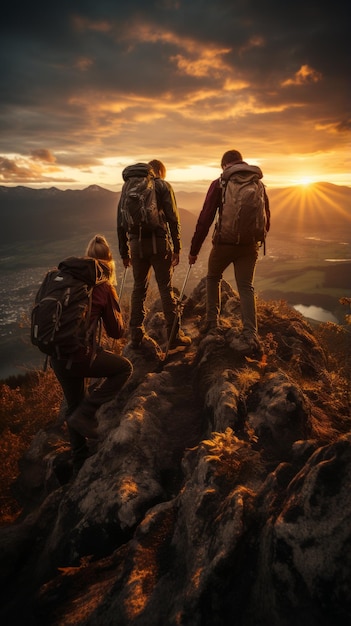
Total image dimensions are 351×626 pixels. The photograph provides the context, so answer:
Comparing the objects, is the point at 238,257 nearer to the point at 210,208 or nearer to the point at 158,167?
the point at 210,208

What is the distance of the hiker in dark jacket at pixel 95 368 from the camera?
532cm

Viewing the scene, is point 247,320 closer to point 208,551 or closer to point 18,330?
point 208,551

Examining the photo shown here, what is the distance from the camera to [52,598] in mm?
3980

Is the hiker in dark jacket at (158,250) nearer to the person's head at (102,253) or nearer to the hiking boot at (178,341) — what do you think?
the hiking boot at (178,341)

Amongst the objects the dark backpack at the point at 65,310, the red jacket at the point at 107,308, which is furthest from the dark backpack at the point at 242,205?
the dark backpack at the point at 65,310

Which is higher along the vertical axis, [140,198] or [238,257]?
[140,198]

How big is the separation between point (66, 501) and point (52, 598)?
4.70 ft

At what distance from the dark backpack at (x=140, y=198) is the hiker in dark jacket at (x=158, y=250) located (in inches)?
7.7

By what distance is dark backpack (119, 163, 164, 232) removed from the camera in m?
6.82

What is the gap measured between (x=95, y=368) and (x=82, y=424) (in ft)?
3.58

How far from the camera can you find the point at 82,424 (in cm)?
575

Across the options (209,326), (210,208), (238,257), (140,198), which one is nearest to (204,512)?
(209,326)

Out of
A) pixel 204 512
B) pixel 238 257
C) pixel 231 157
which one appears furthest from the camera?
pixel 238 257

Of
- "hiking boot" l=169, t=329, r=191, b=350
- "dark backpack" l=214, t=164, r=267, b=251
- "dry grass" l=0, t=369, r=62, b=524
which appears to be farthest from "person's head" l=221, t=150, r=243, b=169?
"dry grass" l=0, t=369, r=62, b=524
